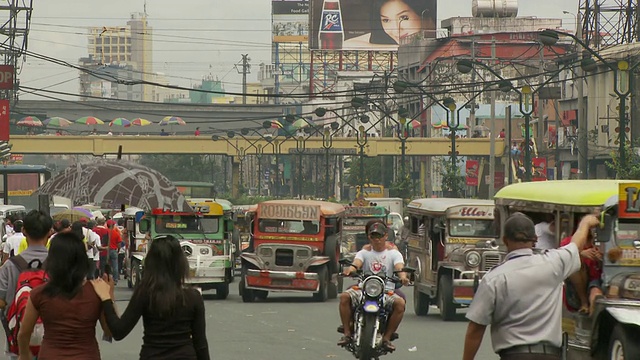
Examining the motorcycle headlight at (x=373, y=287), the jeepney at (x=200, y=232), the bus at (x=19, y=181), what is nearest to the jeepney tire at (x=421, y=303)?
the jeepney at (x=200, y=232)

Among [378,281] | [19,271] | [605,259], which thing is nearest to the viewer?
[19,271]

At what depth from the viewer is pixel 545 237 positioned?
14.3 m

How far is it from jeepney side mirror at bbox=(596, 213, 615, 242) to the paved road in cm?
513

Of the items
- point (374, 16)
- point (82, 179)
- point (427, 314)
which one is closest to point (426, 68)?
point (374, 16)

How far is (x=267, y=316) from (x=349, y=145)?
92.6 metres

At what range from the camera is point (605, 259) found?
41.6 ft

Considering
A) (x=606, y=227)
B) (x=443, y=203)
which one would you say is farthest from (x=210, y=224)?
(x=606, y=227)

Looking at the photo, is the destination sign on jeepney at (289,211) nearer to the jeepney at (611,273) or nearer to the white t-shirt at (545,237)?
the white t-shirt at (545,237)

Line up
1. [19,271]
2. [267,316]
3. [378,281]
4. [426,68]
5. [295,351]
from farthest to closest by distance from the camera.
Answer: [426,68] < [267,316] < [295,351] < [378,281] < [19,271]

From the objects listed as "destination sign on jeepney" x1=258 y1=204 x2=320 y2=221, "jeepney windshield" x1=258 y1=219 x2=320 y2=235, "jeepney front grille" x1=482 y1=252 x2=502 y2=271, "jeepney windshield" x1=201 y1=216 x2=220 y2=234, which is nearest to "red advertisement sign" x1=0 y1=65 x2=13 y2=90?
"jeepney windshield" x1=201 y1=216 x2=220 y2=234

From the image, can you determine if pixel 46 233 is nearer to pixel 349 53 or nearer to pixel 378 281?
pixel 378 281

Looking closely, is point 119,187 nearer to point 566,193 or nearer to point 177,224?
point 566,193

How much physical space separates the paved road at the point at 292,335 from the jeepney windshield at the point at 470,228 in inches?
58.3

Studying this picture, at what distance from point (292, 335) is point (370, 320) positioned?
6227 millimetres
